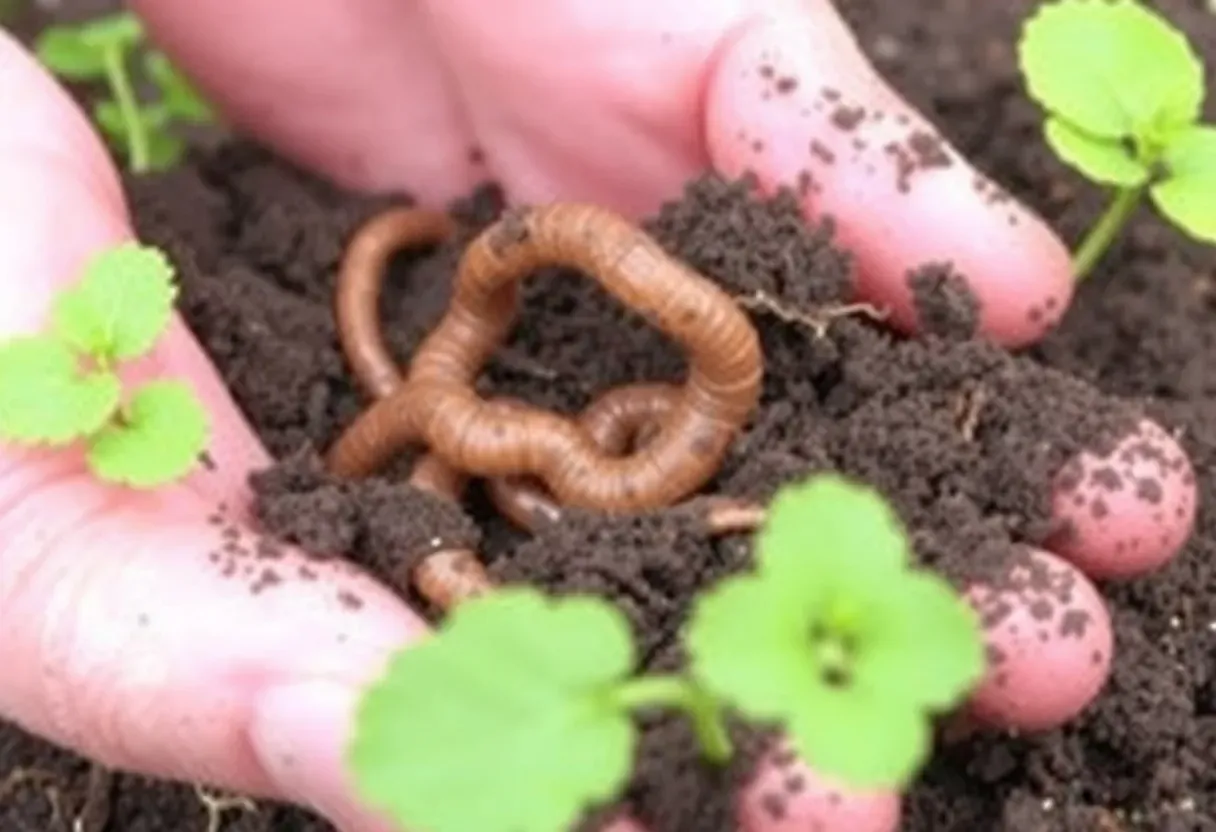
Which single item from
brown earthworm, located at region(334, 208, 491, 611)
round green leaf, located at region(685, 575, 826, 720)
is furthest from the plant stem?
round green leaf, located at region(685, 575, 826, 720)

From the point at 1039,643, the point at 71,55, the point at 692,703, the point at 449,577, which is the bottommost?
the point at 71,55

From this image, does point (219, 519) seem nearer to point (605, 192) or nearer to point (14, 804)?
point (14, 804)

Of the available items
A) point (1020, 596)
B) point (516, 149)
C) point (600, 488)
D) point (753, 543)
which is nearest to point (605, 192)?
point (516, 149)

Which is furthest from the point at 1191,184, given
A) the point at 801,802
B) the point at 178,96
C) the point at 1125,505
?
the point at 178,96

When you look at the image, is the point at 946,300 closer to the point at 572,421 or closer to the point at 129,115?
the point at 572,421

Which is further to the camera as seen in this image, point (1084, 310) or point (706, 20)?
point (1084, 310)

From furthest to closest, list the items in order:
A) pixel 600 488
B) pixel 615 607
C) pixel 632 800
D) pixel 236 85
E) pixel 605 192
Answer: pixel 236 85, pixel 605 192, pixel 600 488, pixel 615 607, pixel 632 800

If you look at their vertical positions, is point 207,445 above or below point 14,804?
above
